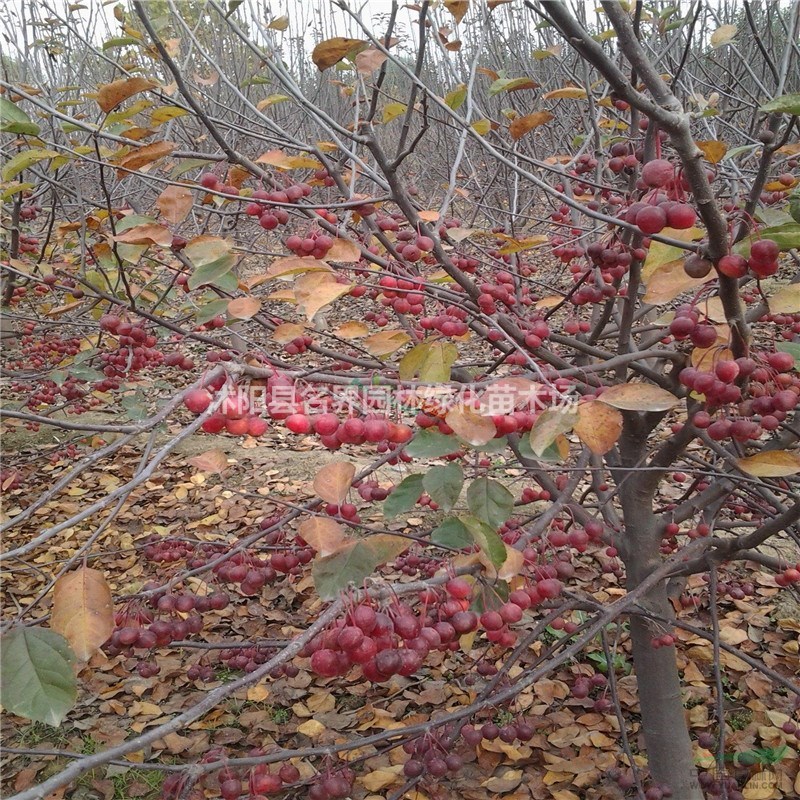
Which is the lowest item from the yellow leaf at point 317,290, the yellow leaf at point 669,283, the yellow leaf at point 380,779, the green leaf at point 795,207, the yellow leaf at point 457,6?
the yellow leaf at point 380,779

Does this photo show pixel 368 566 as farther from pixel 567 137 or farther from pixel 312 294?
pixel 567 137

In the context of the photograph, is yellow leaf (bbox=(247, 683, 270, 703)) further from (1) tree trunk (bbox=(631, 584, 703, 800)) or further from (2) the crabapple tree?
(1) tree trunk (bbox=(631, 584, 703, 800))

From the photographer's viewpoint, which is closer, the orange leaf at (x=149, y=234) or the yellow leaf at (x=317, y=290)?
the yellow leaf at (x=317, y=290)

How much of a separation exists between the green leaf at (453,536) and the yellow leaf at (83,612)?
21.7 inches

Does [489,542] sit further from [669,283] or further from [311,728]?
[311,728]

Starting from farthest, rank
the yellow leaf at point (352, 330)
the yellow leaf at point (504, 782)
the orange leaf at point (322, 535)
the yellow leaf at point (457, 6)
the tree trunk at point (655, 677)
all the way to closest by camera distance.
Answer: the yellow leaf at point (504, 782) < the tree trunk at point (655, 677) < the yellow leaf at point (457, 6) < the yellow leaf at point (352, 330) < the orange leaf at point (322, 535)

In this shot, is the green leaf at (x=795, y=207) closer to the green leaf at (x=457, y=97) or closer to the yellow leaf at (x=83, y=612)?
the green leaf at (x=457, y=97)

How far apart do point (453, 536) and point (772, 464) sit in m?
Result: 0.54

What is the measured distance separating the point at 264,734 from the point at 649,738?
122cm

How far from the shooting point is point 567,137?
15.0 feet

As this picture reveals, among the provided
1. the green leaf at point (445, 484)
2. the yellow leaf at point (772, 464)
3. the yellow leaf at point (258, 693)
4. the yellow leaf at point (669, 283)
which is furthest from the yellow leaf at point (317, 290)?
the yellow leaf at point (258, 693)

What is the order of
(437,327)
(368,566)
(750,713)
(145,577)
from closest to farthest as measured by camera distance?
(368,566) → (437,327) → (750,713) → (145,577)

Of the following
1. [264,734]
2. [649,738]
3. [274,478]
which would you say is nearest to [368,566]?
[649,738]

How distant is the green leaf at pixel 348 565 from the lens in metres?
0.93
